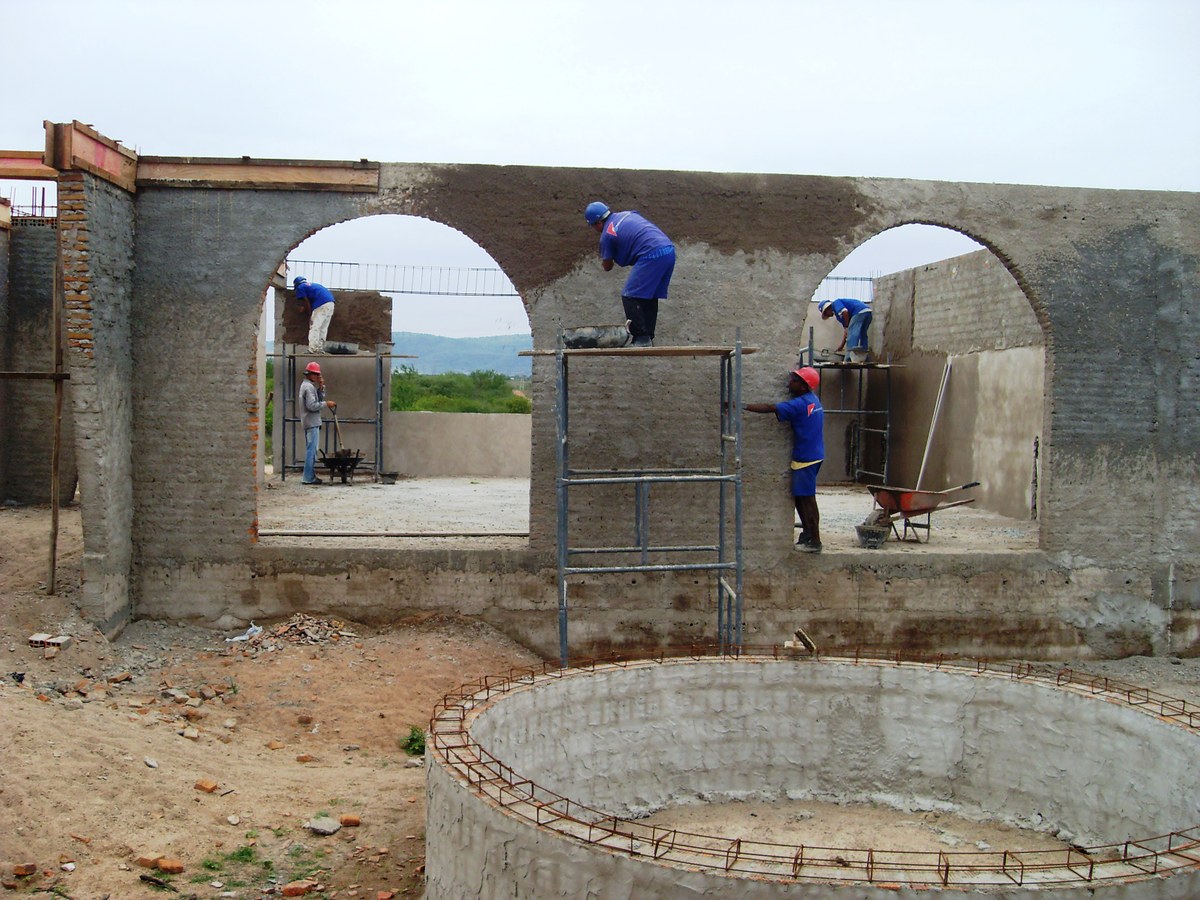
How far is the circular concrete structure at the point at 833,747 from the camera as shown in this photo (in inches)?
240

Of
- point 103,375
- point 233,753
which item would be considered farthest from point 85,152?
point 233,753

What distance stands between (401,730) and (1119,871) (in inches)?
188

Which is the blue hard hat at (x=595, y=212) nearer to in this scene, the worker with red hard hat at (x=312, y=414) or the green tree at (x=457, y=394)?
the worker with red hard hat at (x=312, y=414)

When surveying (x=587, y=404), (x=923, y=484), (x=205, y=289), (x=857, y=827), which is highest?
(x=205, y=289)

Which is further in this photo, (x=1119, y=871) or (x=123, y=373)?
(x=123, y=373)

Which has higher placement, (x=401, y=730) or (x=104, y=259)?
(x=104, y=259)

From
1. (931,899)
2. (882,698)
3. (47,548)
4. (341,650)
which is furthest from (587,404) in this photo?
(931,899)

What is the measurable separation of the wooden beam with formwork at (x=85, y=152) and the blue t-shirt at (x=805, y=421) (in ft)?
17.3

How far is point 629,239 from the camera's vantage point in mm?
8398

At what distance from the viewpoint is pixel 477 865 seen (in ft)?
16.0

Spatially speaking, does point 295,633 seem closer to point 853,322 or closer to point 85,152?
point 85,152

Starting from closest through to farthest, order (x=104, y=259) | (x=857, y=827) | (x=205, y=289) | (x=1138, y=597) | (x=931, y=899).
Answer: (x=931, y=899) < (x=857, y=827) < (x=104, y=259) < (x=205, y=289) < (x=1138, y=597)

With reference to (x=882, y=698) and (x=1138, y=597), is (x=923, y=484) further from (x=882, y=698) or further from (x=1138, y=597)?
(x=882, y=698)

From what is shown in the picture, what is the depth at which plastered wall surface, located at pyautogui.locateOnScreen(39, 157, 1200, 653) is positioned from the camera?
9.16m
